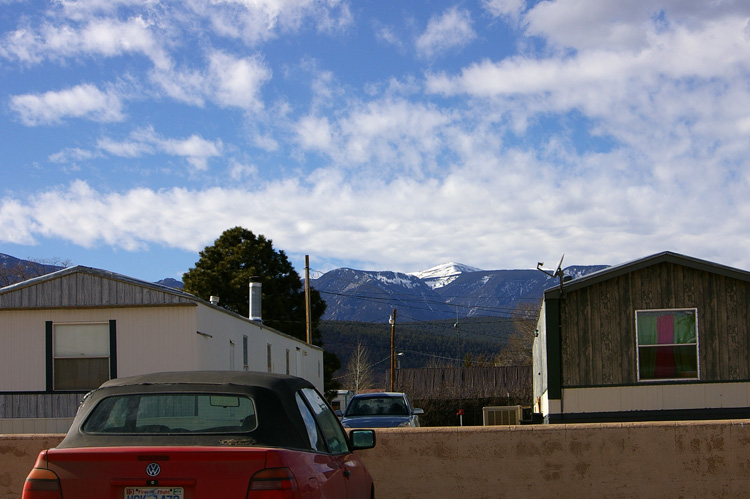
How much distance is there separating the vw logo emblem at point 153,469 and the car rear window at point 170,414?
1.84 ft

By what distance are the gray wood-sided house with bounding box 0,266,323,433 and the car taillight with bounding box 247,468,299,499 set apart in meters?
15.8

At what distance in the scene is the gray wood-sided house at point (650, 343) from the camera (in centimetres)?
1827

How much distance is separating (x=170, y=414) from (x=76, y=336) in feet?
52.9

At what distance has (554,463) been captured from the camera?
9.77 metres

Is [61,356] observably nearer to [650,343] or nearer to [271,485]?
[650,343]

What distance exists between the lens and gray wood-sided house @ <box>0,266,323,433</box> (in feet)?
66.9

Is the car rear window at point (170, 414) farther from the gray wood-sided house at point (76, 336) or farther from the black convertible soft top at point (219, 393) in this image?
the gray wood-sided house at point (76, 336)

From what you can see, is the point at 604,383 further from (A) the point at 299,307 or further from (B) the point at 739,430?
A: (A) the point at 299,307

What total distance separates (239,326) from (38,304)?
5.49 m

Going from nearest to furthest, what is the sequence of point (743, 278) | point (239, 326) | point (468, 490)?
point (468, 490)
point (743, 278)
point (239, 326)

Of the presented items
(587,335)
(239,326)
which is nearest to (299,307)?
(239,326)

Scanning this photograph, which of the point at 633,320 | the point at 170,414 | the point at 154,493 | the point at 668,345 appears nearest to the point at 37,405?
the point at 633,320

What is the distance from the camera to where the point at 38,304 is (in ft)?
68.0

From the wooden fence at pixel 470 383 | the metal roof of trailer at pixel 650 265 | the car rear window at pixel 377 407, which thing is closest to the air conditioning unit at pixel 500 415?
the wooden fence at pixel 470 383
